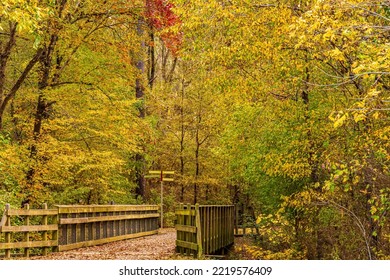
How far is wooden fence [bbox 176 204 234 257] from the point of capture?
12891 millimetres

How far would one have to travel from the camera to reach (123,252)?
13297 mm

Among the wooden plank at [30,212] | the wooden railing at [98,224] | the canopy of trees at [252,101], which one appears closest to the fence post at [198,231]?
the canopy of trees at [252,101]

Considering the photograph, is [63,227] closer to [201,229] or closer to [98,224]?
[98,224]

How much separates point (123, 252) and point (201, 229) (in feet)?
6.64

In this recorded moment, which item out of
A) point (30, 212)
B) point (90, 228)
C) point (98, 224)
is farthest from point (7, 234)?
point (98, 224)

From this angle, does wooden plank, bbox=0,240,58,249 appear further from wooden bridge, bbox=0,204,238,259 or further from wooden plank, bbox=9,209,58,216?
wooden plank, bbox=9,209,58,216

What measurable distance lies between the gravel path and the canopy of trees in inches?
90.4

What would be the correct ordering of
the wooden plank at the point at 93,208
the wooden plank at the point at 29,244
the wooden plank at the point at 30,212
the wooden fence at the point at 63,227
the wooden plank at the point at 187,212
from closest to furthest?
1. the wooden plank at the point at 29,244
2. the wooden plank at the point at 30,212
3. the wooden fence at the point at 63,227
4. the wooden plank at the point at 187,212
5. the wooden plank at the point at 93,208

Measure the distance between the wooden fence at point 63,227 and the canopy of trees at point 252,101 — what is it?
4.03ft

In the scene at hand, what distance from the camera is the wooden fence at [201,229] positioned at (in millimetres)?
12891

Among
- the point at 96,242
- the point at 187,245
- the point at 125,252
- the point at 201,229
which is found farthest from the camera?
the point at 96,242

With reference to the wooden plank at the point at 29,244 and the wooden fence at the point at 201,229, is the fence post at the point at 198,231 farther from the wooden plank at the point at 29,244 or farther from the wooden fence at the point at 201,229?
the wooden plank at the point at 29,244

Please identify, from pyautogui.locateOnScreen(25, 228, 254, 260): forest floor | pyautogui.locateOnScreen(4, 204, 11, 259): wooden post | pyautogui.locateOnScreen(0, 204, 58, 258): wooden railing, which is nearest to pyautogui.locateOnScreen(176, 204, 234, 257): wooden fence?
pyautogui.locateOnScreen(25, 228, 254, 260): forest floor

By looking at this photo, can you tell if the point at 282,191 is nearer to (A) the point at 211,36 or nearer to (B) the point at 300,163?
(B) the point at 300,163
